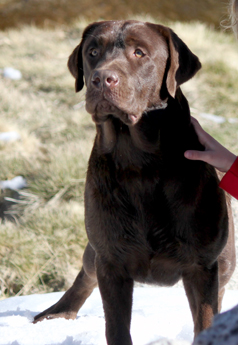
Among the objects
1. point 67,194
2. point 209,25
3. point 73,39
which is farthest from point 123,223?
point 209,25

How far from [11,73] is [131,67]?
650 centimetres

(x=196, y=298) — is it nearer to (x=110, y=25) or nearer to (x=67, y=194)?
(x=110, y=25)

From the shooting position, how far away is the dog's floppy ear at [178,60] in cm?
200

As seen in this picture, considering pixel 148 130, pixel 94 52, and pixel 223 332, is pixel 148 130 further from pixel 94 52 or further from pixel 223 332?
pixel 223 332

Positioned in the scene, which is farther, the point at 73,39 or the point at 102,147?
the point at 73,39

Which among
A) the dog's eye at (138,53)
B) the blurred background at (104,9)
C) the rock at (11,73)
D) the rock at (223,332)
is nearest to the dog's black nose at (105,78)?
the dog's eye at (138,53)

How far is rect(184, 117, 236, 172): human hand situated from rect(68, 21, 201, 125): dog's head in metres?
0.25

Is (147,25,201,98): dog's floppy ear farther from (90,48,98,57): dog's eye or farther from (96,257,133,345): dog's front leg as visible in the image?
(96,257,133,345): dog's front leg

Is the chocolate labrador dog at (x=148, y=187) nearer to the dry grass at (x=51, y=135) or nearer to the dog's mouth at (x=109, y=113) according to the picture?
the dog's mouth at (x=109, y=113)

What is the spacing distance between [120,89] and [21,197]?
307 cm

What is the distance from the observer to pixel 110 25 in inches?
81.9

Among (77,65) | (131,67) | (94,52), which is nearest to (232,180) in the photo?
(131,67)

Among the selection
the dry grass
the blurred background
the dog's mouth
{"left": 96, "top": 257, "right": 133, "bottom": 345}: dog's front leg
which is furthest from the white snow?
the blurred background

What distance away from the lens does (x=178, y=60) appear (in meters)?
2.03
